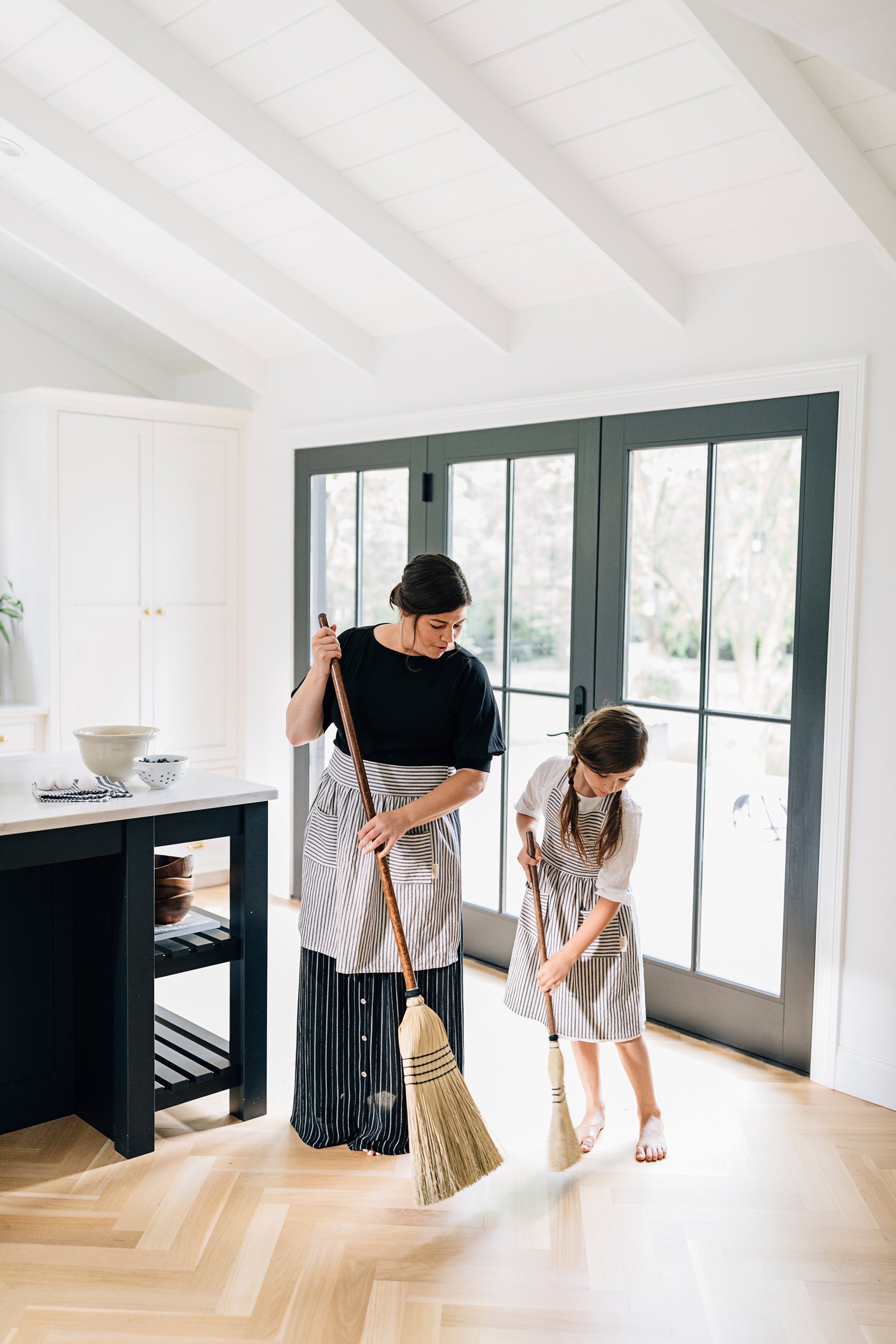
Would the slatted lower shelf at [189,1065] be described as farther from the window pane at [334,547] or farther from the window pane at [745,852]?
the window pane at [334,547]

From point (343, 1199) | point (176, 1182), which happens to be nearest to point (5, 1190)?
point (176, 1182)

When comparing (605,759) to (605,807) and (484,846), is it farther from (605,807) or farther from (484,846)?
(484,846)

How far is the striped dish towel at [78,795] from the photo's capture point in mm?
2482

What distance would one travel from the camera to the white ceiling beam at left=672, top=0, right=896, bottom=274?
219cm

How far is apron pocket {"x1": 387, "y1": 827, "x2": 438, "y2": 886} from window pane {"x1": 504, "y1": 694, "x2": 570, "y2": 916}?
121 cm

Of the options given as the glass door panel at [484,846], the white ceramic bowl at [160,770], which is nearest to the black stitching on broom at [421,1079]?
the white ceramic bowl at [160,770]

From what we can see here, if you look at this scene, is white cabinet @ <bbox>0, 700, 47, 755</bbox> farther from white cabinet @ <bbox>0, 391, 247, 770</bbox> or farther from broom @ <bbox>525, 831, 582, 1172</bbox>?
broom @ <bbox>525, 831, 582, 1172</bbox>

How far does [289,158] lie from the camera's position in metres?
3.06

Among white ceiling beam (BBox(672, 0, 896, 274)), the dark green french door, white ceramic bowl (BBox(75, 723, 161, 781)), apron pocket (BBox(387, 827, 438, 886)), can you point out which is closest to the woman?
apron pocket (BBox(387, 827, 438, 886))

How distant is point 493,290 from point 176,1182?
108 inches

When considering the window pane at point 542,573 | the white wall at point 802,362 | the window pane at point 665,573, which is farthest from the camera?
the window pane at point 542,573

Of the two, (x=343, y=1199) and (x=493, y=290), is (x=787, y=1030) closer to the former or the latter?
(x=343, y=1199)

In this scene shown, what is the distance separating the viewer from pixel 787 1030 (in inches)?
121

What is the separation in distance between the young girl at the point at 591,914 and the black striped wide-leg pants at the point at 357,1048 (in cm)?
25
